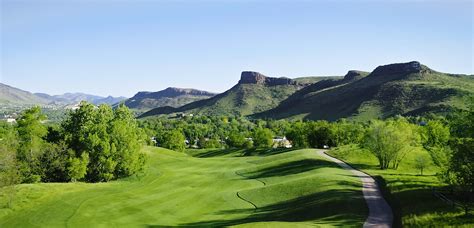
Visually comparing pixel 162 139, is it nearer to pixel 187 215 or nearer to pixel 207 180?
pixel 207 180

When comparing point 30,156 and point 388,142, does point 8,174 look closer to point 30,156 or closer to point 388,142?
point 30,156

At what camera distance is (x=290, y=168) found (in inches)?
2525

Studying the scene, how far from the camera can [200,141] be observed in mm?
174250

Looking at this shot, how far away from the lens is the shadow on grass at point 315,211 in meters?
30.6

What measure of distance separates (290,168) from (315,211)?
30089 mm

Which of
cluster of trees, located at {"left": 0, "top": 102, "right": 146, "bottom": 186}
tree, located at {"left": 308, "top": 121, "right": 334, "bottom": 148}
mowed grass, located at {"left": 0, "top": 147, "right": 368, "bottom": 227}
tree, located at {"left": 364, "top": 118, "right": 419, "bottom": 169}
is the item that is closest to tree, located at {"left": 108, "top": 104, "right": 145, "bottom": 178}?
cluster of trees, located at {"left": 0, "top": 102, "right": 146, "bottom": 186}

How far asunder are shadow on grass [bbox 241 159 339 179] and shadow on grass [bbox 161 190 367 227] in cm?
2000

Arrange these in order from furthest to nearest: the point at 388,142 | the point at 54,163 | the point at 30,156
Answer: the point at 388,142, the point at 54,163, the point at 30,156

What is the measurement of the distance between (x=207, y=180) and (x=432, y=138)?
1694 inches

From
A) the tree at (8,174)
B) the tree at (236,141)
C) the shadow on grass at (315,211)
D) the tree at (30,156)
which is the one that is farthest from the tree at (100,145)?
the tree at (236,141)

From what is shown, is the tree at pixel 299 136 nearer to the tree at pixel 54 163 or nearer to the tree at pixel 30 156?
the tree at pixel 30 156

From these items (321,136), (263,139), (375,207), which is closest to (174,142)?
(263,139)

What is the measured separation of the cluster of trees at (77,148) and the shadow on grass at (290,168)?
17986 mm

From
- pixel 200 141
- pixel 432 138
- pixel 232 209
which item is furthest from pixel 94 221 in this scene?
pixel 200 141
